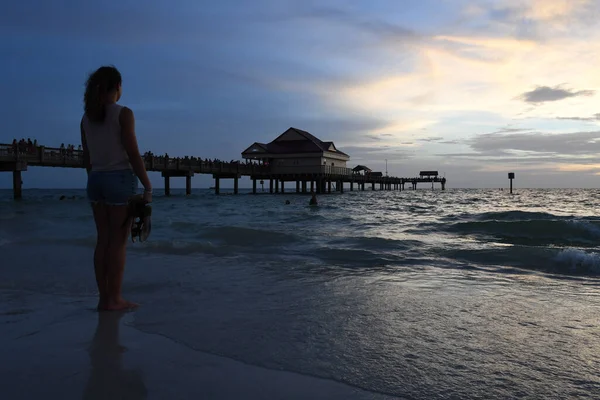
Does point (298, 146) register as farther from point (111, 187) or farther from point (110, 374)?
point (110, 374)

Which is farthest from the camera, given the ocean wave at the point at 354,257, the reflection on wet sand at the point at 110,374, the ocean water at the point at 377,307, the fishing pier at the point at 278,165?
the fishing pier at the point at 278,165

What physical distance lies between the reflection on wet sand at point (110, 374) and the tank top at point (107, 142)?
116cm

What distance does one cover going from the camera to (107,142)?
3.09 meters

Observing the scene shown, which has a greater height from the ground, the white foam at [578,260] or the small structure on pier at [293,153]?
the small structure on pier at [293,153]

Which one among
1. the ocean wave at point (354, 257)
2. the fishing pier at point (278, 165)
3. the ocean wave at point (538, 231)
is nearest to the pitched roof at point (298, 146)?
the fishing pier at point (278, 165)

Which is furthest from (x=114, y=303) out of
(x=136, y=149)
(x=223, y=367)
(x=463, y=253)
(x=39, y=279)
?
(x=463, y=253)

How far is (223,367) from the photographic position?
215 cm

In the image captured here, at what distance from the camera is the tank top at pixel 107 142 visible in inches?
121

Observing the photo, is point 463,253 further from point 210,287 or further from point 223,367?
point 223,367

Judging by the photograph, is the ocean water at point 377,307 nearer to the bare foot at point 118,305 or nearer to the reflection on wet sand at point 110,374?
the bare foot at point 118,305

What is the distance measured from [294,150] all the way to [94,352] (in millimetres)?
48837

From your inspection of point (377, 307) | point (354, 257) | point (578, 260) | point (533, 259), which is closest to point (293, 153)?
point (354, 257)

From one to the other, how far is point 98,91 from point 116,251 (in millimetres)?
1149

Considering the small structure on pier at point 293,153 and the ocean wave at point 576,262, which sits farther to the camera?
the small structure on pier at point 293,153
